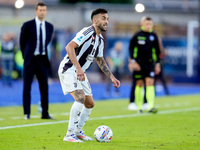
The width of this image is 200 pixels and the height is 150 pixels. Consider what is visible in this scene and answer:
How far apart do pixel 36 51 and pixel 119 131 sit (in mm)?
2913

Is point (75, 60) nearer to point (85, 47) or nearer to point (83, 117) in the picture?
point (85, 47)

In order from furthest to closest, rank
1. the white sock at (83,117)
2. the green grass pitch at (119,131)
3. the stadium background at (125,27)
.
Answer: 1. the stadium background at (125,27)
2. the white sock at (83,117)
3. the green grass pitch at (119,131)

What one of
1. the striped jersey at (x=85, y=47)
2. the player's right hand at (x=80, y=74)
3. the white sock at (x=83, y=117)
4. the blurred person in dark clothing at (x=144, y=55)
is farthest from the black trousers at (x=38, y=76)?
the player's right hand at (x=80, y=74)

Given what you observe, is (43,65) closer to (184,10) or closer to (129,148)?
(129,148)

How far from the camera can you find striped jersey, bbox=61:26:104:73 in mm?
7945

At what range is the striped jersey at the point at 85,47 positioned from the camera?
26.1 ft

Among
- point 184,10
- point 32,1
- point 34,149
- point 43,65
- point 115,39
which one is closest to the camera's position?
point 34,149

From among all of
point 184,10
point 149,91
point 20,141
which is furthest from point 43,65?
point 184,10

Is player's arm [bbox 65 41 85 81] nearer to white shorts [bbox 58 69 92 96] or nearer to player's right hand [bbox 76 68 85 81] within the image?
player's right hand [bbox 76 68 85 81]

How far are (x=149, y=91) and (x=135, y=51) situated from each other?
1.15 meters

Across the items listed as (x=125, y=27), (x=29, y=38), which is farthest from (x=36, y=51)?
(x=125, y=27)

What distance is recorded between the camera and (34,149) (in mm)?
7164

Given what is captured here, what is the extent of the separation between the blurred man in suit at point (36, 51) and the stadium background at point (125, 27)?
17.1 meters

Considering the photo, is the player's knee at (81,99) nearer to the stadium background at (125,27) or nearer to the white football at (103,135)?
the white football at (103,135)
